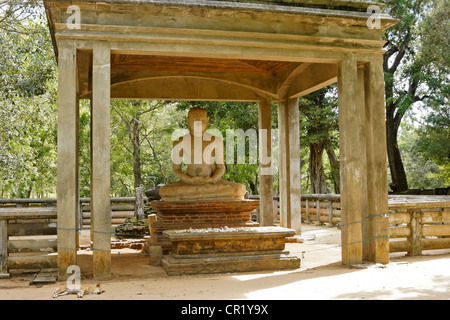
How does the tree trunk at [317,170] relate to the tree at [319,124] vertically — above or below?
below

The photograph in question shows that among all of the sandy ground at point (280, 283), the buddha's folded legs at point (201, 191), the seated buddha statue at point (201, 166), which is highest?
the seated buddha statue at point (201, 166)

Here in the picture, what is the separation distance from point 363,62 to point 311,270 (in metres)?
3.83

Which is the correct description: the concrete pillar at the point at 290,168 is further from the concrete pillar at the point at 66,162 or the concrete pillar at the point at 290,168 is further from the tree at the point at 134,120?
the tree at the point at 134,120

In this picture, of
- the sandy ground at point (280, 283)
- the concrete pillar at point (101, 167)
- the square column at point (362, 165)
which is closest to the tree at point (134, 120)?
the sandy ground at point (280, 283)

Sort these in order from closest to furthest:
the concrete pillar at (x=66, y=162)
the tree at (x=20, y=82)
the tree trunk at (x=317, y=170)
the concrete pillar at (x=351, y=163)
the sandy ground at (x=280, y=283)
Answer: the sandy ground at (x=280, y=283) → the concrete pillar at (x=66, y=162) → the concrete pillar at (x=351, y=163) → the tree at (x=20, y=82) → the tree trunk at (x=317, y=170)

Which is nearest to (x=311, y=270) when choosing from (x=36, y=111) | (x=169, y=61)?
(x=169, y=61)

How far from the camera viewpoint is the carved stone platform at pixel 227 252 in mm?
7562

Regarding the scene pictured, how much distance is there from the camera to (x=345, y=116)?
8.13 meters

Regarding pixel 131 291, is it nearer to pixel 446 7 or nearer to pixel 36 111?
pixel 36 111

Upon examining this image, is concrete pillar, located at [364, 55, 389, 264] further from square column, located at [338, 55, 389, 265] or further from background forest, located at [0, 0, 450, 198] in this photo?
background forest, located at [0, 0, 450, 198]

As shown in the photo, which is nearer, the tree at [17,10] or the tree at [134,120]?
the tree at [17,10]

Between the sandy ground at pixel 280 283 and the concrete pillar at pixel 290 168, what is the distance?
117 inches

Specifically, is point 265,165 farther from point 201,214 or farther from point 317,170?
point 317,170

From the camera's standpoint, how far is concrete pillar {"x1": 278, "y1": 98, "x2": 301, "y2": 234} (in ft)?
38.5
